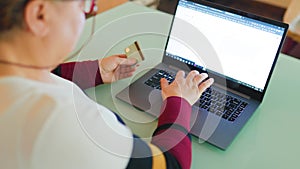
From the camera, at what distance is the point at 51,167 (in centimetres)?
51

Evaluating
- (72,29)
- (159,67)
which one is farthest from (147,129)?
(72,29)

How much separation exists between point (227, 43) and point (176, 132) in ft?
1.23

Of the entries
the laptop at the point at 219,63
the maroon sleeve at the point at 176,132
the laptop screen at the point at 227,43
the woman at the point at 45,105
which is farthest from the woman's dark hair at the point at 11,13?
→ the laptop screen at the point at 227,43

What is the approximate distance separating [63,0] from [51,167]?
25cm

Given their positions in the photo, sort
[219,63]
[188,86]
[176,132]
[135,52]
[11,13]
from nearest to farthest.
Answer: [11,13]
[176,132]
[188,86]
[219,63]
[135,52]

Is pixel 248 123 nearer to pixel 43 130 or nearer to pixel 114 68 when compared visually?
pixel 114 68

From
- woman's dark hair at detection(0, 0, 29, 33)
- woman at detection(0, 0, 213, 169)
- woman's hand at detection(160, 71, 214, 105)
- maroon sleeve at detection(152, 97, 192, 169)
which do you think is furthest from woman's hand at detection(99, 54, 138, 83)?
woman's dark hair at detection(0, 0, 29, 33)

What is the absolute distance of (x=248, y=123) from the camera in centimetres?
90

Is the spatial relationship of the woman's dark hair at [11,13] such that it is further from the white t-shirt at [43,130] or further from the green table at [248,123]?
the green table at [248,123]

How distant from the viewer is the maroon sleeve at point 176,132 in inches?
28.3

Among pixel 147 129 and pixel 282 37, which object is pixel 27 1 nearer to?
pixel 147 129

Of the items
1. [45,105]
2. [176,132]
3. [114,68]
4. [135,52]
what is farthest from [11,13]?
[135,52]

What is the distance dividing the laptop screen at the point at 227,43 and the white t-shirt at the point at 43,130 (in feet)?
1.86

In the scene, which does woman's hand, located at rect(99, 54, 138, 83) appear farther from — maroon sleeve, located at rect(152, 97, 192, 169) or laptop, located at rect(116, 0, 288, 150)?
maroon sleeve, located at rect(152, 97, 192, 169)
